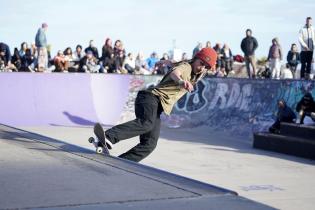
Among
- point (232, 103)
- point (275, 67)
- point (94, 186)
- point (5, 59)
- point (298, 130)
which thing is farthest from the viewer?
point (5, 59)

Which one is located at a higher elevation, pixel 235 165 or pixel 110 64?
pixel 110 64

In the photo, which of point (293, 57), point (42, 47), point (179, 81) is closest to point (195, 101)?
point (293, 57)

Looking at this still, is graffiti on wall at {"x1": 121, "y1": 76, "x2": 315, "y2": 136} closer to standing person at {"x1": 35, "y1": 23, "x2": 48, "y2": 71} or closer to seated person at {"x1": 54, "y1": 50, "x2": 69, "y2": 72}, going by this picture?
seated person at {"x1": 54, "y1": 50, "x2": 69, "y2": 72}

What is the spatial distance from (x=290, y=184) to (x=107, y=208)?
5.62m

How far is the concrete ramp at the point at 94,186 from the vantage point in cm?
368

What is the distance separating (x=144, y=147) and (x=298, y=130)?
22.3 ft

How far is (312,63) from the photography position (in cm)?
1650

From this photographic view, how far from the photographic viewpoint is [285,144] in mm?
12336

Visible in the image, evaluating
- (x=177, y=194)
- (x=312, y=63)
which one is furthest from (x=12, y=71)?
(x=177, y=194)

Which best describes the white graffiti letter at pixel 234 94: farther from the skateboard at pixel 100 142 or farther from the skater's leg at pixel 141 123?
the skateboard at pixel 100 142

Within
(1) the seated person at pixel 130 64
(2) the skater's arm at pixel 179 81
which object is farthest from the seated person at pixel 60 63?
(2) the skater's arm at pixel 179 81

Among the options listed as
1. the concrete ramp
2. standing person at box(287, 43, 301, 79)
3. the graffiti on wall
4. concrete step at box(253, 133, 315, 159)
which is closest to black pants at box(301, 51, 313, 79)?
the graffiti on wall

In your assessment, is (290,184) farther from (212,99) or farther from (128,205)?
(212,99)

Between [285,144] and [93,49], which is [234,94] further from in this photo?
[93,49]
